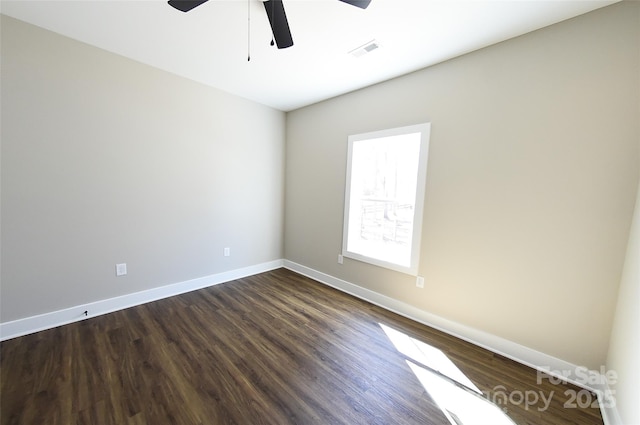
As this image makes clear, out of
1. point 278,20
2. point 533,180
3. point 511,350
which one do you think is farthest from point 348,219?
point 278,20

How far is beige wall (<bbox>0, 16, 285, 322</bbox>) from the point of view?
203 centimetres

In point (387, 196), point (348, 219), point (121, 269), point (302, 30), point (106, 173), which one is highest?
point (302, 30)

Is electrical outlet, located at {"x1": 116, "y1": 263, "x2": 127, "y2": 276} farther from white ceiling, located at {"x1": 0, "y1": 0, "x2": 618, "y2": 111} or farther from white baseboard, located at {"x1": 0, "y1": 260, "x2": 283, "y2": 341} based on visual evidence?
white ceiling, located at {"x1": 0, "y1": 0, "x2": 618, "y2": 111}

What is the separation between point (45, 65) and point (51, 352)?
8.01 ft

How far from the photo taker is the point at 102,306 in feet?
8.14

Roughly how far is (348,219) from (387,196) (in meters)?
0.60

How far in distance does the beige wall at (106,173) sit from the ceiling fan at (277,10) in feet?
5.08

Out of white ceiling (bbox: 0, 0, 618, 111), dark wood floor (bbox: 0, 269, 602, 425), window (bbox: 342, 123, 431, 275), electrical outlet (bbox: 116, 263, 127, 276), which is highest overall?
white ceiling (bbox: 0, 0, 618, 111)

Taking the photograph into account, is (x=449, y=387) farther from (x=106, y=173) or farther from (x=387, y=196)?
(x=106, y=173)

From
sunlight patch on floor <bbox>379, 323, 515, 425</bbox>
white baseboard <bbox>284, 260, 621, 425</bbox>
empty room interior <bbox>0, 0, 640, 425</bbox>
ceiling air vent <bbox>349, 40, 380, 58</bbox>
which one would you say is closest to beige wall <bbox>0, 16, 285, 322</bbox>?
empty room interior <bbox>0, 0, 640, 425</bbox>

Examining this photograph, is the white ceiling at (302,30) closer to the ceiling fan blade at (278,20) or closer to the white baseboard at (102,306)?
the ceiling fan blade at (278,20)

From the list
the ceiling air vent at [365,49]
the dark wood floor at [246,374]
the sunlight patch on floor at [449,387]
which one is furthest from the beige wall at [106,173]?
the sunlight patch on floor at [449,387]

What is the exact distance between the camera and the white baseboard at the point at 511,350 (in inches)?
65.1

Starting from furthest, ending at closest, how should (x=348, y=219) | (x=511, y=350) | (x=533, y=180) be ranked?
(x=348, y=219), (x=511, y=350), (x=533, y=180)
